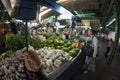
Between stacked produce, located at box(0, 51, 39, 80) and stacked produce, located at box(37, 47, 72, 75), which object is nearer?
stacked produce, located at box(0, 51, 39, 80)

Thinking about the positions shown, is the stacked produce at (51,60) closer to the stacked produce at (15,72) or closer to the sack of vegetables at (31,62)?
the sack of vegetables at (31,62)

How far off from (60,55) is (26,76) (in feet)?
6.44

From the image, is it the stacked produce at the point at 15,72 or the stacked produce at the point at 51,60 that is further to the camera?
the stacked produce at the point at 51,60

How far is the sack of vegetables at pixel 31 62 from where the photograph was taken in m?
3.96

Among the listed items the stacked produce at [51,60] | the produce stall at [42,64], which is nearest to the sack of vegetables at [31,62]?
the produce stall at [42,64]

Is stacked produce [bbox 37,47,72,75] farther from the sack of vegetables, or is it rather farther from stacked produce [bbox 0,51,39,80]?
stacked produce [bbox 0,51,39,80]

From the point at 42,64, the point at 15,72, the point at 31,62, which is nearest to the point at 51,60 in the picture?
the point at 42,64

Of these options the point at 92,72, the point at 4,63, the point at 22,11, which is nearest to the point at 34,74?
the point at 4,63

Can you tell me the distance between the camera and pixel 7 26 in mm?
11008

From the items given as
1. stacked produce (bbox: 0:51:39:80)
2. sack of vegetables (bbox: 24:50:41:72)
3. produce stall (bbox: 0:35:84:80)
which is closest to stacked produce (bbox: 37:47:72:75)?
produce stall (bbox: 0:35:84:80)

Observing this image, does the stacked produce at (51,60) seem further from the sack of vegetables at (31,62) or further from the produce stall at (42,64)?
the sack of vegetables at (31,62)

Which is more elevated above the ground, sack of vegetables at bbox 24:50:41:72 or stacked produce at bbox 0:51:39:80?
sack of vegetables at bbox 24:50:41:72

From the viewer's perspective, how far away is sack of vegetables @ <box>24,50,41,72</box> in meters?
3.96

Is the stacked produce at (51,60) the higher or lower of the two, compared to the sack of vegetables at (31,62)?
lower
